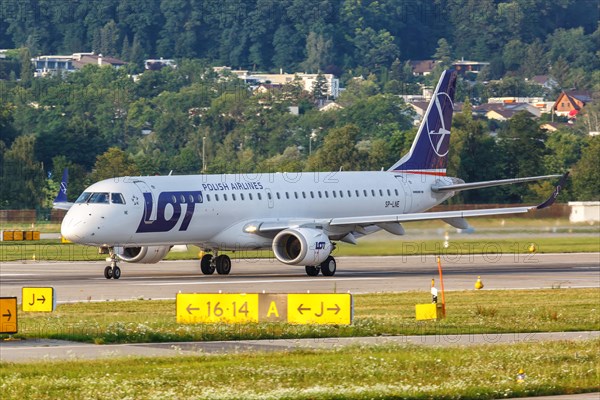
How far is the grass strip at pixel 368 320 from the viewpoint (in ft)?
106

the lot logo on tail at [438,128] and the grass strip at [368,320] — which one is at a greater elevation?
the lot logo on tail at [438,128]

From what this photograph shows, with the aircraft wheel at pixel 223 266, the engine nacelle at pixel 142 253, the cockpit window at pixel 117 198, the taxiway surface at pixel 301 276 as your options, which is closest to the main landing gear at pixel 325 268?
the taxiway surface at pixel 301 276

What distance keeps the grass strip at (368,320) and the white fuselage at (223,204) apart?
9.25 meters

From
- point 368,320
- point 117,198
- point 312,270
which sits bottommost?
point 368,320

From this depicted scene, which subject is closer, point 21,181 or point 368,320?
point 368,320

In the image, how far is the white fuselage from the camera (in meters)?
51.4

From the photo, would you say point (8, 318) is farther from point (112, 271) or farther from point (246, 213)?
point (246, 213)

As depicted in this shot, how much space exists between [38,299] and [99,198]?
46.2 feet

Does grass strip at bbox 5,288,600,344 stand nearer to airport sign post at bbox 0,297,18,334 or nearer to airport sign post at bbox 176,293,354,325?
airport sign post at bbox 0,297,18,334

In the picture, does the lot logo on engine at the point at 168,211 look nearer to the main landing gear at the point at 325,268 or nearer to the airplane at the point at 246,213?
the airplane at the point at 246,213

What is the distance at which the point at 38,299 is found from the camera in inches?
1502

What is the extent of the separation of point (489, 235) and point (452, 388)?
4272 cm

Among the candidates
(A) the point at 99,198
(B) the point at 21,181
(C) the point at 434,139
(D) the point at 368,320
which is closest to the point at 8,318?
(D) the point at 368,320

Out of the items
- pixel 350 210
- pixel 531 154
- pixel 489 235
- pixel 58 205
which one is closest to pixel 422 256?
pixel 489 235
